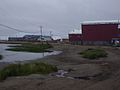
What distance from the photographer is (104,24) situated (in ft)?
290

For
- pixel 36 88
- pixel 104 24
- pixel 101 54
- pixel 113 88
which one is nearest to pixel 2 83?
pixel 36 88

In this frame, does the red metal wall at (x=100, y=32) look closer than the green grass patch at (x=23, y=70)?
No

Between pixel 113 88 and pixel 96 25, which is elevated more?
pixel 96 25

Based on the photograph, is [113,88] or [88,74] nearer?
[113,88]

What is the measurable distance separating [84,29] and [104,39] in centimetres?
742

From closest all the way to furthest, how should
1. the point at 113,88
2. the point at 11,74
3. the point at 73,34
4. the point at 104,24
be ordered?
the point at 113,88 < the point at 11,74 < the point at 104,24 < the point at 73,34

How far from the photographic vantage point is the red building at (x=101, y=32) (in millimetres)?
87688

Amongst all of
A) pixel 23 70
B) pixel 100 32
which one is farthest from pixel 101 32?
pixel 23 70

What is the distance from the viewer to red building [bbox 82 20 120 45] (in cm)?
8769

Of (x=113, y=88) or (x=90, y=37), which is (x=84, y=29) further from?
(x=113, y=88)

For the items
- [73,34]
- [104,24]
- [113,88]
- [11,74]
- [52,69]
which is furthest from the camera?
[73,34]

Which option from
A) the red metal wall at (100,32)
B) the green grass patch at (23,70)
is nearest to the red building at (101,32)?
the red metal wall at (100,32)

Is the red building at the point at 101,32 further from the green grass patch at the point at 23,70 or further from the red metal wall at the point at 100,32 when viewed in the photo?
the green grass patch at the point at 23,70

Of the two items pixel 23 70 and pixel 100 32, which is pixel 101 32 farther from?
pixel 23 70
